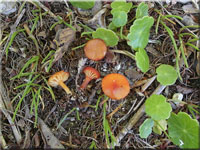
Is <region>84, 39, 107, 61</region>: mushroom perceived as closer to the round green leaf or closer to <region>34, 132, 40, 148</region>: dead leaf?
the round green leaf

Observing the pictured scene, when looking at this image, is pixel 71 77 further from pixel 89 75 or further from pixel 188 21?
pixel 188 21

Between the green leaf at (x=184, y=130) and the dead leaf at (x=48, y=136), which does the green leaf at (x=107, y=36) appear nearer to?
the green leaf at (x=184, y=130)

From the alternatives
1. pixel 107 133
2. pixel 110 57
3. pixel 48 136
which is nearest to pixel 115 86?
pixel 110 57

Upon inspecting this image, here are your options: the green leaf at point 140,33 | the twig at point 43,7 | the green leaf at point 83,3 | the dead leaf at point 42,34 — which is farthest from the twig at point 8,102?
the green leaf at point 140,33

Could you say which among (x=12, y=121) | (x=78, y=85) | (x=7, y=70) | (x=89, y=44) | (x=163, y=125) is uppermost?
(x=89, y=44)

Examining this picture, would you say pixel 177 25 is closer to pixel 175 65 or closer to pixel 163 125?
pixel 175 65

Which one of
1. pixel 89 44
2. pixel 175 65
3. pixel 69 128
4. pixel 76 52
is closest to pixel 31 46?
pixel 76 52
